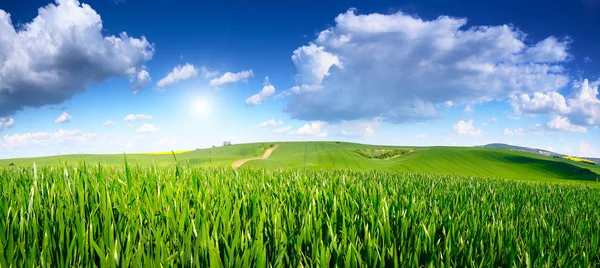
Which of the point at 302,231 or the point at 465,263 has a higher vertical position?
the point at 302,231

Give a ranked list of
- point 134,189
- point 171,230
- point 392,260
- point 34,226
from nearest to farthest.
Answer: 1. point 392,260
2. point 34,226
3. point 171,230
4. point 134,189

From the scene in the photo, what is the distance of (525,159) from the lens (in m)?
45.9

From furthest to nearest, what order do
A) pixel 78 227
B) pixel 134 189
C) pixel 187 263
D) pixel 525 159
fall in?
pixel 525 159 → pixel 134 189 → pixel 78 227 → pixel 187 263

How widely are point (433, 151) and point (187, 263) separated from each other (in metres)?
51.8

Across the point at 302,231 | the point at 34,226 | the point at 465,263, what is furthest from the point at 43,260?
the point at 465,263

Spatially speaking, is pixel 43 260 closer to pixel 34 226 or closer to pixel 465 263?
pixel 34 226

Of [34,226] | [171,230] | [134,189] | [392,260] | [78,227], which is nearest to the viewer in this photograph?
[78,227]

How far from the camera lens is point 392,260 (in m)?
1.54

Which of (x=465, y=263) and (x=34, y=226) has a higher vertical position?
(x=34, y=226)

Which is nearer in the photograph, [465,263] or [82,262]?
[82,262]

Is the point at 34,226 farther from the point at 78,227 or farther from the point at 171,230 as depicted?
the point at 171,230

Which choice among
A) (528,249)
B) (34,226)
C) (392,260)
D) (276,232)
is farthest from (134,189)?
(528,249)

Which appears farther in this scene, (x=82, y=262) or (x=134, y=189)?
(x=134, y=189)

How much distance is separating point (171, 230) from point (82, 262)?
1.62 feet
